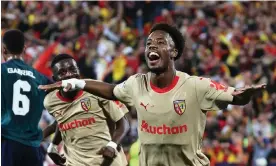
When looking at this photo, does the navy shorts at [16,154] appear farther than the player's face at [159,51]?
Yes

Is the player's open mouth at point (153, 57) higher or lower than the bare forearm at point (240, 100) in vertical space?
higher

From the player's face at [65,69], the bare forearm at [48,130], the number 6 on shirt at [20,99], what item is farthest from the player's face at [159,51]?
the bare forearm at [48,130]

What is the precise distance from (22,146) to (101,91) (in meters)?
2.09

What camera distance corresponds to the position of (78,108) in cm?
845

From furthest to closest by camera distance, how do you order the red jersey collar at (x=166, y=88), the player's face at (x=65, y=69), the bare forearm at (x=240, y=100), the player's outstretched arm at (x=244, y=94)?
the player's face at (x=65, y=69) → the red jersey collar at (x=166, y=88) → the bare forearm at (x=240, y=100) → the player's outstretched arm at (x=244, y=94)

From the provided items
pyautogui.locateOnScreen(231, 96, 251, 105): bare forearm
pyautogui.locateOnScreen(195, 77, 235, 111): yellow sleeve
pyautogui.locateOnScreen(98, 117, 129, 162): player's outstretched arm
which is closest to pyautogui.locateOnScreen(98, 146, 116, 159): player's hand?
pyautogui.locateOnScreen(98, 117, 129, 162): player's outstretched arm

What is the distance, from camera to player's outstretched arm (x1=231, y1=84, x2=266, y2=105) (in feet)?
19.3

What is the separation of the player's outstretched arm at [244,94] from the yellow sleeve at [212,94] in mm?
56

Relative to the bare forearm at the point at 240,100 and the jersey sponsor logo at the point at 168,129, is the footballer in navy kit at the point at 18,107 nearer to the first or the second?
the jersey sponsor logo at the point at 168,129

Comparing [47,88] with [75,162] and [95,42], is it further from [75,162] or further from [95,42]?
[95,42]

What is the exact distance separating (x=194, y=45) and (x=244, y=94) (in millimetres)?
12914

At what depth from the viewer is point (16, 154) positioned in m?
8.48

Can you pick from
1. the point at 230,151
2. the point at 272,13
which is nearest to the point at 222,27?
the point at 272,13

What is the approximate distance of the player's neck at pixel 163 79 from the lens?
6586 millimetres
